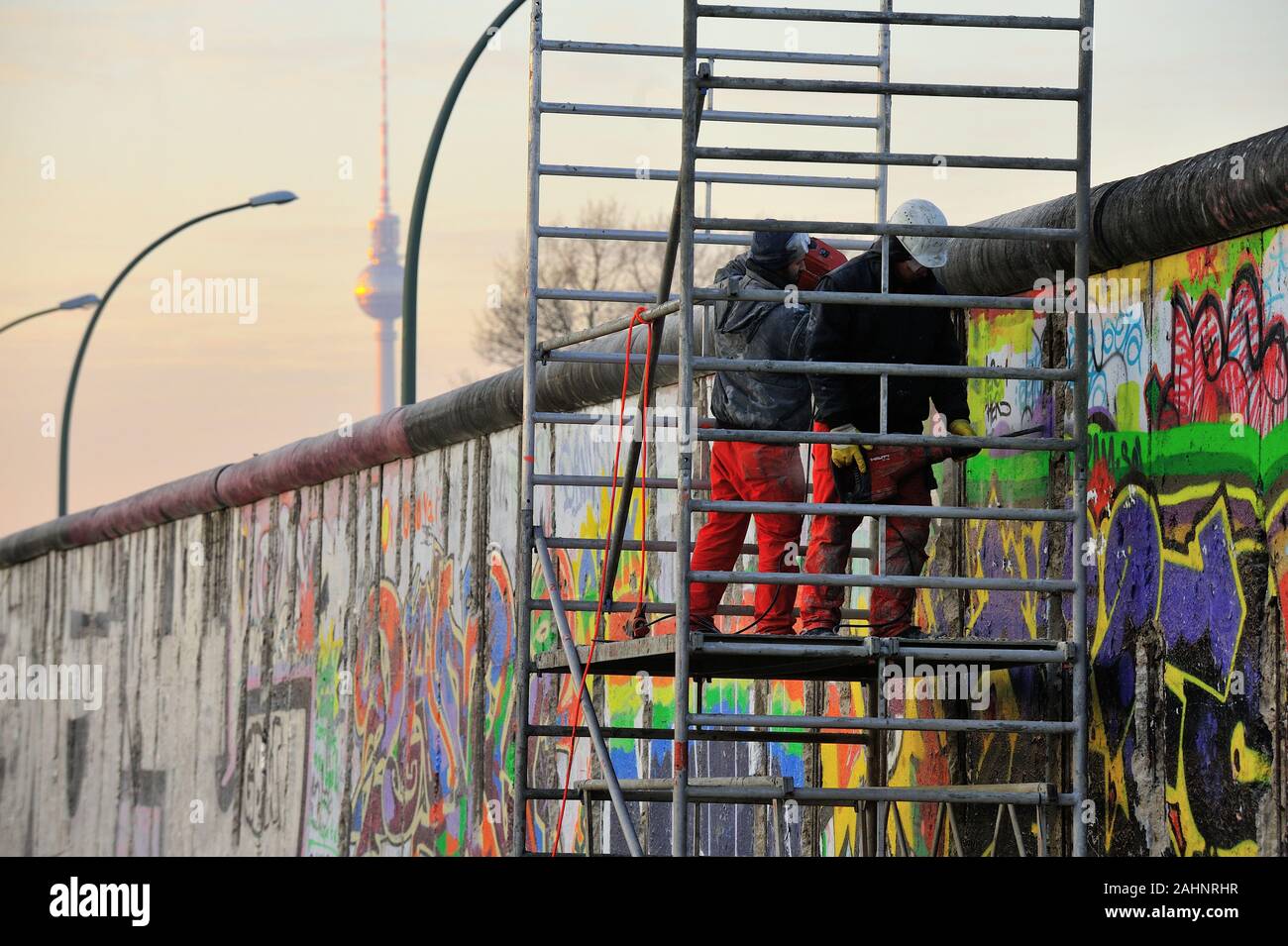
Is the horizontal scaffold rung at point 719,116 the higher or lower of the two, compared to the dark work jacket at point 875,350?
higher

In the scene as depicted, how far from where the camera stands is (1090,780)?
699cm

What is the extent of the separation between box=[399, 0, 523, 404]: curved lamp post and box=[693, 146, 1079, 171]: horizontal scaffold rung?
11.1m

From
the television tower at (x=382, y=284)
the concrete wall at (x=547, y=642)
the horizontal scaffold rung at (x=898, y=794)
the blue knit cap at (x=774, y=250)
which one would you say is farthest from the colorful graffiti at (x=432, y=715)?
the television tower at (x=382, y=284)

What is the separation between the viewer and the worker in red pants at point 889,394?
6.72m

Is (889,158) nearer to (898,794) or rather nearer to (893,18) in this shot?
(893,18)

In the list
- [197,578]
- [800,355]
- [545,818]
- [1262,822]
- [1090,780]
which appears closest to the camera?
[1262,822]

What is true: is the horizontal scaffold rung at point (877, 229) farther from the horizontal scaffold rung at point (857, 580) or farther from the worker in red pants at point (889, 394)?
the horizontal scaffold rung at point (857, 580)

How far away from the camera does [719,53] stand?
7.66 m

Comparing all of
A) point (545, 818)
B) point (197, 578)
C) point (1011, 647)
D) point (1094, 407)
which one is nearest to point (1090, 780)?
point (1011, 647)

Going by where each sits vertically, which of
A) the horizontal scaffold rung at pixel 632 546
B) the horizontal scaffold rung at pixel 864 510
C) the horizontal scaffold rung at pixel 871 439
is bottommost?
the horizontal scaffold rung at pixel 632 546

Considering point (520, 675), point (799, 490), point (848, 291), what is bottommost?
point (520, 675)

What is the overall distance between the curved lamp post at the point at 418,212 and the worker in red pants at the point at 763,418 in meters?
9.77

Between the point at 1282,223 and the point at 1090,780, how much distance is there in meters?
1.92
